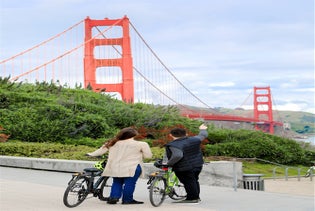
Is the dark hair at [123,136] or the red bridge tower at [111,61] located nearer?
the dark hair at [123,136]

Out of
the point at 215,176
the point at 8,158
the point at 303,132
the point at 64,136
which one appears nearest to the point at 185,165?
the point at 215,176

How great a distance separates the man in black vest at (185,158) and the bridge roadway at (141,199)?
37 cm

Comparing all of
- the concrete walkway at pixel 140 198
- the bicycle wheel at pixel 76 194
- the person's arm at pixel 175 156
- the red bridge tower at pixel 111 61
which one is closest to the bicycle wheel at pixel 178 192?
the concrete walkway at pixel 140 198

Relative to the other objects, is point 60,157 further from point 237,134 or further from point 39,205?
point 237,134

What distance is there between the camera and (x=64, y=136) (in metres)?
25.2

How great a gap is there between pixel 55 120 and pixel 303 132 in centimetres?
11119

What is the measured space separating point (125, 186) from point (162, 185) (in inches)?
21.9

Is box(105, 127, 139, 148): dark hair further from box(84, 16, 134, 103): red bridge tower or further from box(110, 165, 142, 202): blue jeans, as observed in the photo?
box(84, 16, 134, 103): red bridge tower

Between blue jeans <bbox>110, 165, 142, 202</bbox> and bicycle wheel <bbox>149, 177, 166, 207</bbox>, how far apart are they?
0.96 ft

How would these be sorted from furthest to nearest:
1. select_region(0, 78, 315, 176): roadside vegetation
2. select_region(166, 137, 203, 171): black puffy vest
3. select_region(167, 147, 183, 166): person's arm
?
1. select_region(0, 78, 315, 176): roadside vegetation
2. select_region(166, 137, 203, 171): black puffy vest
3. select_region(167, 147, 183, 166): person's arm

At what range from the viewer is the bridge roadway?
9.04 m

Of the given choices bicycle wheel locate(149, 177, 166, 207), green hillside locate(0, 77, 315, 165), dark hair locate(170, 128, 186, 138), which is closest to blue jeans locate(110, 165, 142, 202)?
bicycle wheel locate(149, 177, 166, 207)

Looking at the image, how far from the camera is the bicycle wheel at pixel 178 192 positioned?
955cm

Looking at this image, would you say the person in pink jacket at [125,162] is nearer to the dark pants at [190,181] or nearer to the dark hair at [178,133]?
the dark hair at [178,133]
